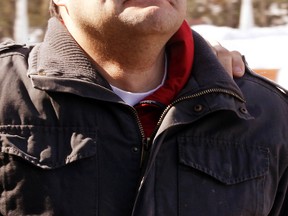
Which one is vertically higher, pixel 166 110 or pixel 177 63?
pixel 177 63

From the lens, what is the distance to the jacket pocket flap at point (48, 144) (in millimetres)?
2127

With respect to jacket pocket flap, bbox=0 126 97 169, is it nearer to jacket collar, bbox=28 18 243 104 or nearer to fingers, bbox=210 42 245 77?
jacket collar, bbox=28 18 243 104

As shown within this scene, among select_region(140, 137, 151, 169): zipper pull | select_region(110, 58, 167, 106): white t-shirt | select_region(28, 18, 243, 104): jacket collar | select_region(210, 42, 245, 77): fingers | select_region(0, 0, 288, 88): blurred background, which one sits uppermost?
select_region(28, 18, 243, 104): jacket collar

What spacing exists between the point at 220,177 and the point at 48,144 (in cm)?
63

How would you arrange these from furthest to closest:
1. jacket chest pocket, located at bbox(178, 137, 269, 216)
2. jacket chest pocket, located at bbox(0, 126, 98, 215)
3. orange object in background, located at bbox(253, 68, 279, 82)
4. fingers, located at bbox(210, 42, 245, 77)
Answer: orange object in background, located at bbox(253, 68, 279, 82) < fingers, located at bbox(210, 42, 245, 77) < jacket chest pocket, located at bbox(178, 137, 269, 216) < jacket chest pocket, located at bbox(0, 126, 98, 215)

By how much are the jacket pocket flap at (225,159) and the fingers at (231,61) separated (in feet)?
1.06

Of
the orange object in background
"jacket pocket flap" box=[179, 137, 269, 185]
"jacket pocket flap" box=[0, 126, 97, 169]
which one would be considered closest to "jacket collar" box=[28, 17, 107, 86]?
"jacket pocket flap" box=[0, 126, 97, 169]

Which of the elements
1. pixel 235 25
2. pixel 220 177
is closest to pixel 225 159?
pixel 220 177

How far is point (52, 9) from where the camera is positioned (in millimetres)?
2621

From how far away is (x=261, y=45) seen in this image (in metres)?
3.81

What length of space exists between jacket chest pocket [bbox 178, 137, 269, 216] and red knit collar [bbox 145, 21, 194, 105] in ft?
0.62

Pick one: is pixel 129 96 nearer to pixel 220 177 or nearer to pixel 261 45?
pixel 220 177

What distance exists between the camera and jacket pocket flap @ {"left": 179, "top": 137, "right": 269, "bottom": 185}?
7.43 ft

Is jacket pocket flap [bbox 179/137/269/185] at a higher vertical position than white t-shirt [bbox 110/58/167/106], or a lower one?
lower
